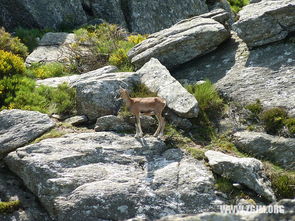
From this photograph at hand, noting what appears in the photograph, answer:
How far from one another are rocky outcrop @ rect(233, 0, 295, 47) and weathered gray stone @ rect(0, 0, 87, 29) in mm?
10540

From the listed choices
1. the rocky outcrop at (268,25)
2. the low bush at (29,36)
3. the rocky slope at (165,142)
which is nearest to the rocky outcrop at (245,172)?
the rocky slope at (165,142)

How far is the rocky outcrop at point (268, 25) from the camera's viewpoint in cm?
1598

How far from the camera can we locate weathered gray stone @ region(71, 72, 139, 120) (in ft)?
45.1

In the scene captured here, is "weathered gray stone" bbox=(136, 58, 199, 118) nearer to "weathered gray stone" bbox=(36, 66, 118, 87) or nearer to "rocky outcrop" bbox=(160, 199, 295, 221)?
"weathered gray stone" bbox=(36, 66, 118, 87)

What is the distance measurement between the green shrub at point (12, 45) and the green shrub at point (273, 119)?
11.4m

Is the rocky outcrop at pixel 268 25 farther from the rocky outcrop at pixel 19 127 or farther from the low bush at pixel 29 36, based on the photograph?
the low bush at pixel 29 36

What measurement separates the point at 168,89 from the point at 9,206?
6.32 metres

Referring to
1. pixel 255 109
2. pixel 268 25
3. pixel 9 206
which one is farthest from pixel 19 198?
pixel 268 25

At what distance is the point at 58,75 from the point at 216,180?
9.37 m

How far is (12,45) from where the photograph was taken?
18.7m

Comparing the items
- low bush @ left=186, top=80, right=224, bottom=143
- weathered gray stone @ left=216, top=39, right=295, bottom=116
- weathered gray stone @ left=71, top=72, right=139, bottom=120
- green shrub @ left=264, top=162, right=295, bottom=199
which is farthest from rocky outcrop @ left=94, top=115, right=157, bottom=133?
green shrub @ left=264, top=162, right=295, bottom=199

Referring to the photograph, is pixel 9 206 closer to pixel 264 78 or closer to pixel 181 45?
pixel 181 45

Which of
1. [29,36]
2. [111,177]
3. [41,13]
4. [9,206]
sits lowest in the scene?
[111,177]

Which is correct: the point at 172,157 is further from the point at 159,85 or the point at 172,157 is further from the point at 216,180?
the point at 159,85
